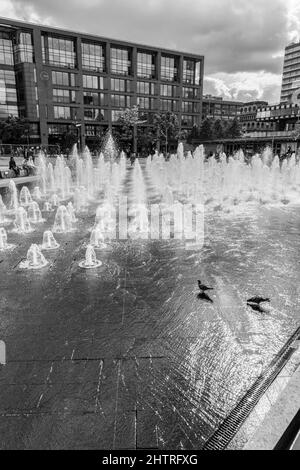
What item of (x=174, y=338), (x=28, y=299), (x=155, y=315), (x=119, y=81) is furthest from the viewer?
(x=119, y=81)

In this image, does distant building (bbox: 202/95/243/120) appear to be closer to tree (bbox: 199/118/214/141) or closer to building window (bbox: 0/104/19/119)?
tree (bbox: 199/118/214/141)

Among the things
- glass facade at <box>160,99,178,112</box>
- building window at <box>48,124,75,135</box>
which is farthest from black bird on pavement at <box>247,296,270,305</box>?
glass facade at <box>160,99,178,112</box>

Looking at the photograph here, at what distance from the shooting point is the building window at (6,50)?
175ft

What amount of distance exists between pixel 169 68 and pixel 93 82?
17.8 m

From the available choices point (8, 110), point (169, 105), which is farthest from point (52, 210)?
point (169, 105)

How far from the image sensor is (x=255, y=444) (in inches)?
110

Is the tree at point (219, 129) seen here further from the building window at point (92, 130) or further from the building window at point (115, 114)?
the building window at point (92, 130)

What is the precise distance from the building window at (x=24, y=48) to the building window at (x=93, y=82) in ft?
30.8

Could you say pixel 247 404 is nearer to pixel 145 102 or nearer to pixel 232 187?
pixel 232 187

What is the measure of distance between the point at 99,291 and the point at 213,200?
10967mm

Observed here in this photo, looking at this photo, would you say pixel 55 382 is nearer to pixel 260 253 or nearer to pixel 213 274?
pixel 213 274

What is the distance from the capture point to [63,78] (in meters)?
57.3
